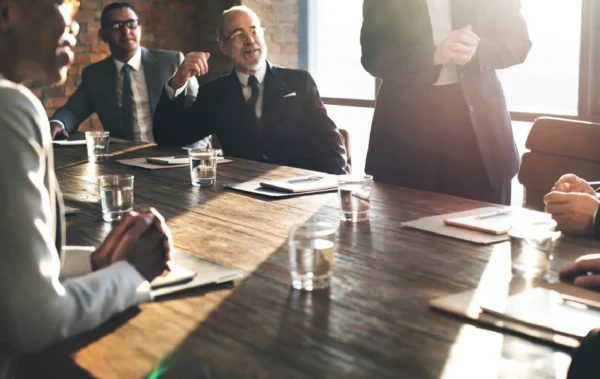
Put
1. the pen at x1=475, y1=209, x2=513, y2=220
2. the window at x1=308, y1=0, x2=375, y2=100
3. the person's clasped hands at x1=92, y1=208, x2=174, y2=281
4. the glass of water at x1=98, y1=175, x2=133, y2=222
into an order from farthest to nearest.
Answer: the window at x1=308, y1=0, x2=375, y2=100 < the glass of water at x1=98, y1=175, x2=133, y2=222 < the pen at x1=475, y1=209, x2=513, y2=220 < the person's clasped hands at x1=92, y1=208, x2=174, y2=281

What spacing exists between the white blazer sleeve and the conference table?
0.04 meters

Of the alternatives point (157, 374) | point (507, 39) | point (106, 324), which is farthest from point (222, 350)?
point (507, 39)

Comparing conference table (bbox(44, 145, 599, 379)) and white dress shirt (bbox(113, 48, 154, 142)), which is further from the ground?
white dress shirt (bbox(113, 48, 154, 142))

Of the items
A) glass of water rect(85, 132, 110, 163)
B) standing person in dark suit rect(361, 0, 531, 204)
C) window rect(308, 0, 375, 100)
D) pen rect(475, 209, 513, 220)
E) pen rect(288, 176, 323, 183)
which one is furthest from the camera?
window rect(308, 0, 375, 100)

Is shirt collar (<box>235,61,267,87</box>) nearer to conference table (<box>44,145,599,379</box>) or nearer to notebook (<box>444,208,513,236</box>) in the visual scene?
conference table (<box>44,145,599,379</box>)

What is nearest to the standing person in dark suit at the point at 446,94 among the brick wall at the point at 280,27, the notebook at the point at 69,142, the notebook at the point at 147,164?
the notebook at the point at 147,164

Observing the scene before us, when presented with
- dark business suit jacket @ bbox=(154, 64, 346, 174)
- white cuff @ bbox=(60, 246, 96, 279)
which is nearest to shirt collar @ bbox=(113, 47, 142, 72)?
dark business suit jacket @ bbox=(154, 64, 346, 174)

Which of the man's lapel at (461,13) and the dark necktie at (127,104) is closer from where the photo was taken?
the man's lapel at (461,13)

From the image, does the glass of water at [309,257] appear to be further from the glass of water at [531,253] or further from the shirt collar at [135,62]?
the shirt collar at [135,62]

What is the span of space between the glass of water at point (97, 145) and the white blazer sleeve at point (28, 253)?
1.96m

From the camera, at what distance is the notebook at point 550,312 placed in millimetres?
1104

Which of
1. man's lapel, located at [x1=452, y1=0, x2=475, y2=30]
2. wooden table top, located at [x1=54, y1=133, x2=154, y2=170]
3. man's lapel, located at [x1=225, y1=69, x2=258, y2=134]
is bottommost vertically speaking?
wooden table top, located at [x1=54, y1=133, x2=154, y2=170]

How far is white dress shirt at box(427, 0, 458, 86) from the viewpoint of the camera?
2889mm

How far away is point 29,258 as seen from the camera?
1061 mm
